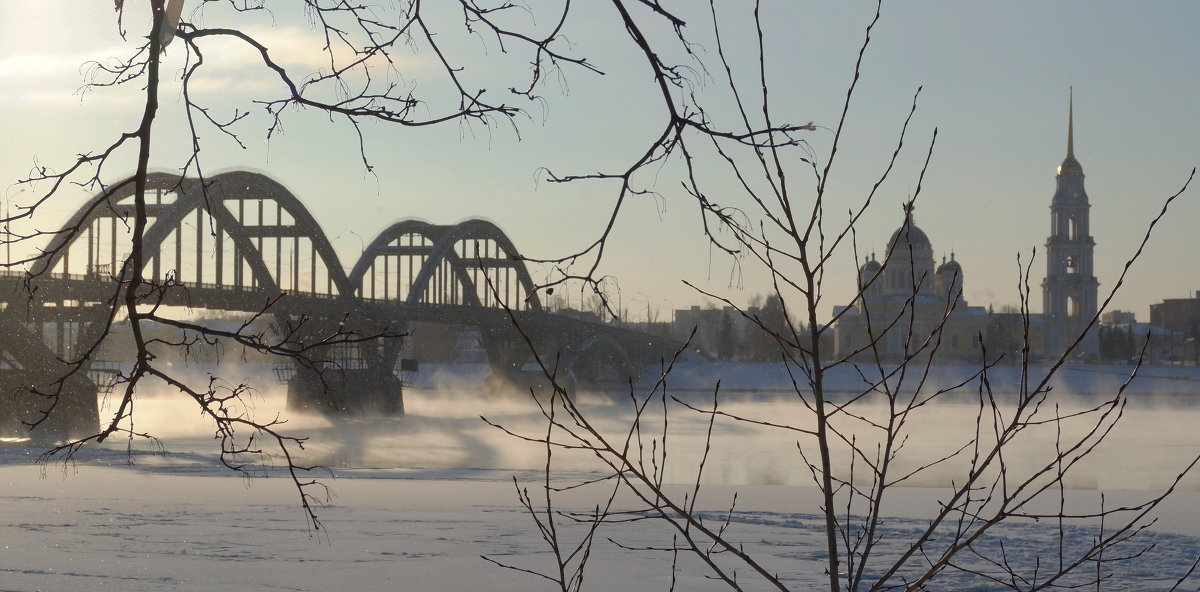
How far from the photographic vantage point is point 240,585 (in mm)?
10312

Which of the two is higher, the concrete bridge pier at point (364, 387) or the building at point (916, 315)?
the building at point (916, 315)

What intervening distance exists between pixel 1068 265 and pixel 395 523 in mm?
108821

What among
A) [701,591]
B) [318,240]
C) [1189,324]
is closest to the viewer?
[701,591]

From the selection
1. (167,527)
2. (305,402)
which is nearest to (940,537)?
(167,527)

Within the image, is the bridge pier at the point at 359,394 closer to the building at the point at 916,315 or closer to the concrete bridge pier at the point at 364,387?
the concrete bridge pier at the point at 364,387


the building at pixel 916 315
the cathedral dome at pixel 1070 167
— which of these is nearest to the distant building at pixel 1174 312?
the cathedral dome at pixel 1070 167

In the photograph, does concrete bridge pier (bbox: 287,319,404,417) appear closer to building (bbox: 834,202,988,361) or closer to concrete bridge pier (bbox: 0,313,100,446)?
concrete bridge pier (bbox: 0,313,100,446)

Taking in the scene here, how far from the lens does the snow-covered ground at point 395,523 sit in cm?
1086

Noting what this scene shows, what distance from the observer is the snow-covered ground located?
35.6ft

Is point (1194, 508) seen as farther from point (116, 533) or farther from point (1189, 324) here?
point (1189, 324)

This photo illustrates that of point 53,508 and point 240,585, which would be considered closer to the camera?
point 240,585

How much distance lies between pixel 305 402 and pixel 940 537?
144 ft

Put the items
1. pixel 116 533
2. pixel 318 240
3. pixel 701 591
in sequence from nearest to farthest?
pixel 701 591, pixel 116 533, pixel 318 240

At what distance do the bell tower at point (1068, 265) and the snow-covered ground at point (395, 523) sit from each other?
8158 centimetres
